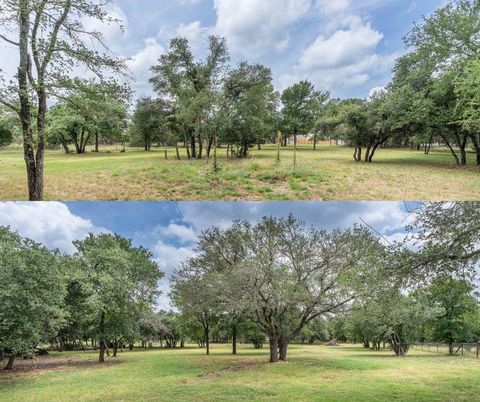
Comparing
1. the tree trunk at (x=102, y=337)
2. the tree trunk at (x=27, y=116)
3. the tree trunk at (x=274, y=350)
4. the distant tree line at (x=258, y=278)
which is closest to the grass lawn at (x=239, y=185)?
the tree trunk at (x=27, y=116)

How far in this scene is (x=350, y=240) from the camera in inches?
527

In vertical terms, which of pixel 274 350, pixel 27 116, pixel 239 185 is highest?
pixel 27 116

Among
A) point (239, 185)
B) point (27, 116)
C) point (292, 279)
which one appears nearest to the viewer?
point (27, 116)

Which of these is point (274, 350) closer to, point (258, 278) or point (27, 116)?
point (258, 278)

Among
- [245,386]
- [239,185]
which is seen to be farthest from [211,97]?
[245,386]

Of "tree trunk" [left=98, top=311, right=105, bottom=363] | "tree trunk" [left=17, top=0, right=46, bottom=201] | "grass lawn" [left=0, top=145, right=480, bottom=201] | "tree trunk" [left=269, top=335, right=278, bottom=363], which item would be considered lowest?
"tree trunk" [left=98, top=311, right=105, bottom=363]

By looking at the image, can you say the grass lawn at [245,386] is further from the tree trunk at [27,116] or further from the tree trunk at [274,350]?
the tree trunk at [27,116]

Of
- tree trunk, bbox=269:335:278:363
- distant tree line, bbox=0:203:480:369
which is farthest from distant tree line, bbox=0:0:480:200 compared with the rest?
tree trunk, bbox=269:335:278:363

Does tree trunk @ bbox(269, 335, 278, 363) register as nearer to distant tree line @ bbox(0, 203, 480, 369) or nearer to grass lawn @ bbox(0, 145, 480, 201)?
distant tree line @ bbox(0, 203, 480, 369)

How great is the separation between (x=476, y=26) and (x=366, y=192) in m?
10.4

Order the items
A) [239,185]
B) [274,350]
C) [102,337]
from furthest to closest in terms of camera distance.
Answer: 1. [102,337]
2. [274,350]
3. [239,185]

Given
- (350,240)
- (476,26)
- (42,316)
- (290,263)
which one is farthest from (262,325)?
(476,26)

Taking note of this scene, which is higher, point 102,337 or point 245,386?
point 245,386

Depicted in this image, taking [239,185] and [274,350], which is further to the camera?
[274,350]
